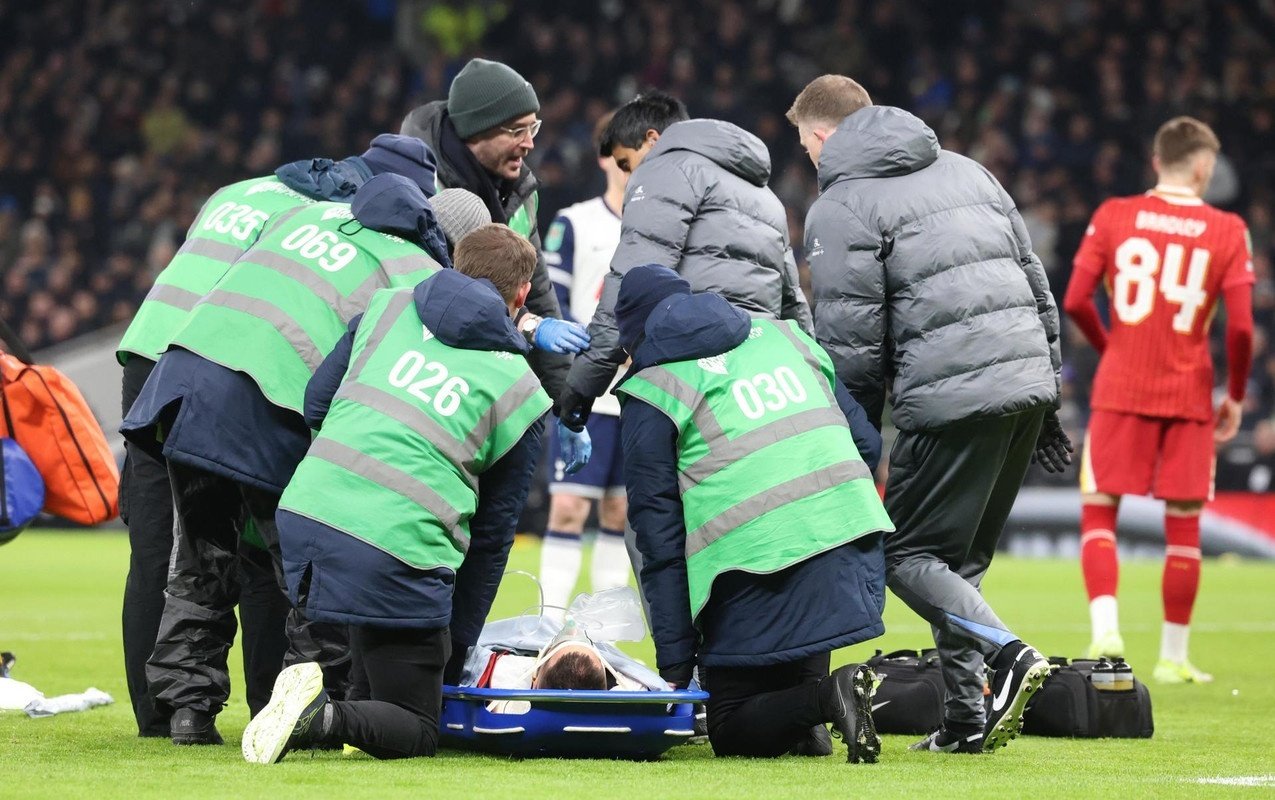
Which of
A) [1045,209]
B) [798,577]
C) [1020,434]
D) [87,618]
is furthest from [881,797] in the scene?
[1045,209]

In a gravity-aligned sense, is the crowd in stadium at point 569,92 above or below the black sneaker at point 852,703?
above

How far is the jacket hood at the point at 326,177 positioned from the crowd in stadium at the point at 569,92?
13847 mm

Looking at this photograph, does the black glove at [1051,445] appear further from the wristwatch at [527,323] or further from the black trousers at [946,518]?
the wristwatch at [527,323]

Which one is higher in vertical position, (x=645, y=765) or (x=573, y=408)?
(x=573, y=408)

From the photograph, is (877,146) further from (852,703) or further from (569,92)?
(569,92)

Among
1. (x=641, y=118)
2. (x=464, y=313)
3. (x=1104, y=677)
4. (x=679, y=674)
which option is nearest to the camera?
(x=464, y=313)

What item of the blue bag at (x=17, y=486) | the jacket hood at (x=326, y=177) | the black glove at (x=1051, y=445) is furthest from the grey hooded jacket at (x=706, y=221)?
the blue bag at (x=17, y=486)

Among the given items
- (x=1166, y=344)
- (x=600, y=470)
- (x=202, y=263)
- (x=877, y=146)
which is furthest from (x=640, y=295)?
(x=1166, y=344)

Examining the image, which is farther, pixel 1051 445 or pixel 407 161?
pixel 1051 445

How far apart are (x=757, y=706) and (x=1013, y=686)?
714 millimetres

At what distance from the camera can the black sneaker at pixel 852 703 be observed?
4926 mm

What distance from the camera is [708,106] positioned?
822 inches

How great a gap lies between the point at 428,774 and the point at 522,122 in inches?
106

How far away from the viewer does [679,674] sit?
5254 millimetres
